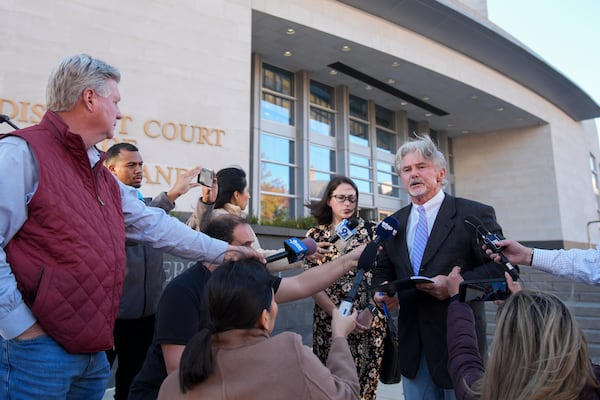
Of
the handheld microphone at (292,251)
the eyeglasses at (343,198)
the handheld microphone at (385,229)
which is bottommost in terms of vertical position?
the handheld microphone at (292,251)

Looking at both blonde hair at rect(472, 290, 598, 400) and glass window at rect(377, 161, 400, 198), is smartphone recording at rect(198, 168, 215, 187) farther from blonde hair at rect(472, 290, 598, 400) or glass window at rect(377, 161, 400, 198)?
glass window at rect(377, 161, 400, 198)

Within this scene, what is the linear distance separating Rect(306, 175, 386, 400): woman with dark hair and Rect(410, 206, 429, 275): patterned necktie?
1.84 feet

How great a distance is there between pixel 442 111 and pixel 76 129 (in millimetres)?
21912

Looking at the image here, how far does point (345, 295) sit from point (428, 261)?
104 cm

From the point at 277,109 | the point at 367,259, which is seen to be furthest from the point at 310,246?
the point at 277,109

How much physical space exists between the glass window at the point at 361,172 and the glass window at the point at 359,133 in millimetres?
744

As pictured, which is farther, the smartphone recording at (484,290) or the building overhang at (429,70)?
the building overhang at (429,70)

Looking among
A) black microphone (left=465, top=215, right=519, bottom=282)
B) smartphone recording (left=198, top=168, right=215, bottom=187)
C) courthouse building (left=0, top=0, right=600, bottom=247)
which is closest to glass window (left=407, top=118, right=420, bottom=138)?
courthouse building (left=0, top=0, right=600, bottom=247)

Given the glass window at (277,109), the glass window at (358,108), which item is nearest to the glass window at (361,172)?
the glass window at (358,108)

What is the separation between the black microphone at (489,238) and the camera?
197cm

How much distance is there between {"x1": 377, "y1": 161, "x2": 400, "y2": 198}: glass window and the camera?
2064 cm

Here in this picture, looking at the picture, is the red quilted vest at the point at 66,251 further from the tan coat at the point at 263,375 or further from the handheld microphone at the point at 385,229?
the handheld microphone at the point at 385,229

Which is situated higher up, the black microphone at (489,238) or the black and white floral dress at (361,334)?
the black microphone at (489,238)

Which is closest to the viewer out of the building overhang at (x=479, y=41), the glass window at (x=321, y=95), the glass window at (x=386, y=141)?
the building overhang at (x=479, y=41)
